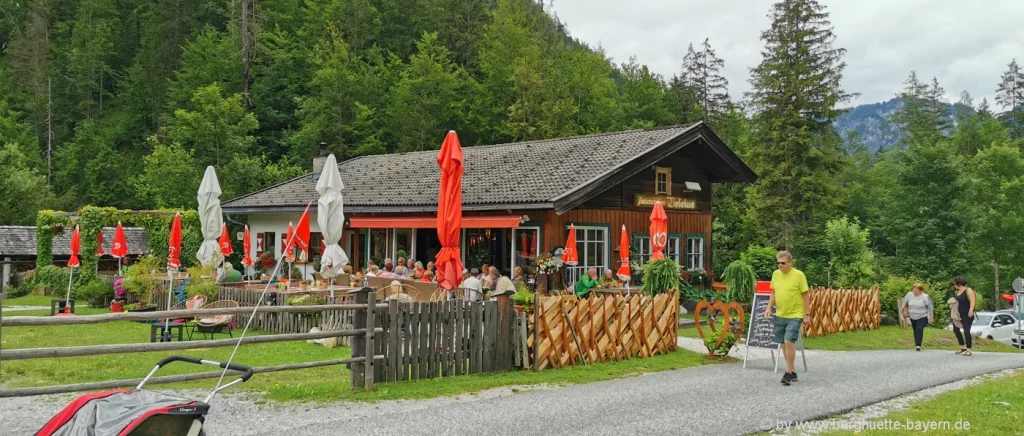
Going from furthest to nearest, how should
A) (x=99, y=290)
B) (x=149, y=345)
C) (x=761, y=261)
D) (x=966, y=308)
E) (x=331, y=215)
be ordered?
(x=761, y=261) → (x=99, y=290) → (x=966, y=308) → (x=331, y=215) → (x=149, y=345)

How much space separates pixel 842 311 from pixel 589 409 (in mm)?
11760

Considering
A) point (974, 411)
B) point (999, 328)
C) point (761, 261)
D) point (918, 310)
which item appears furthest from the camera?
point (999, 328)

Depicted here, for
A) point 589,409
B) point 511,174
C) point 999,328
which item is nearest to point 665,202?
point 511,174

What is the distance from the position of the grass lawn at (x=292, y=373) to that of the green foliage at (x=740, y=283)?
411 centimetres

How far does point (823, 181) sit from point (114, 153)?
4033cm

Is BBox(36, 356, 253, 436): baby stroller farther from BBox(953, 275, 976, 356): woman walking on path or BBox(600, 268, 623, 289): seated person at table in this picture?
BBox(953, 275, 976, 356): woman walking on path

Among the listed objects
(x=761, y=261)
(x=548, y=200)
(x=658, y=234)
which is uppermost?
(x=548, y=200)

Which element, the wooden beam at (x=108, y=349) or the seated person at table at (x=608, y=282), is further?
the seated person at table at (x=608, y=282)

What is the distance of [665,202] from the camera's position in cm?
2030

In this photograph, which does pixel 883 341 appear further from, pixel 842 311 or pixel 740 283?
pixel 740 283

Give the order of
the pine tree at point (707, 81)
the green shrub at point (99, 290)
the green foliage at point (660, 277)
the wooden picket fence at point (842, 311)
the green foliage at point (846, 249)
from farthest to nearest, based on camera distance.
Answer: the pine tree at point (707, 81) < the green foliage at point (846, 249) < the green shrub at point (99, 290) < the wooden picket fence at point (842, 311) < the green foliage at point (660, 277)

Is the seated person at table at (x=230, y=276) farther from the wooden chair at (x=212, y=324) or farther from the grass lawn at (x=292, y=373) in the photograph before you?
the grass lawn at (x=292, y=373)

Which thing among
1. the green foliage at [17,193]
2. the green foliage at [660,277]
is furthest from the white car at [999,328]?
the green foliage at [17,193]

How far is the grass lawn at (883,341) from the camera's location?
1480cm
